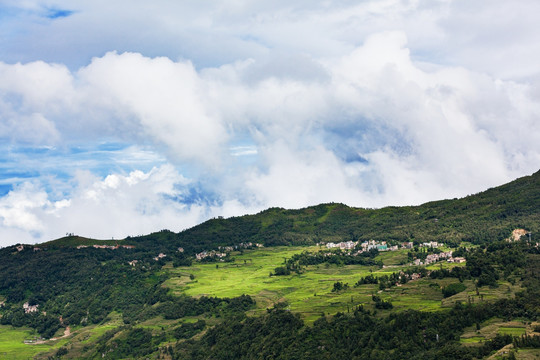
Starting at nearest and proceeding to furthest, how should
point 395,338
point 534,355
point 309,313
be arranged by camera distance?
1. point 534,355
2. point 395,338
3. point 309,313

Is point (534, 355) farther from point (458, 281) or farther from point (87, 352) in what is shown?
point (87, 352)

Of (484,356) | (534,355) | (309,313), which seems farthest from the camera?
(309,313)

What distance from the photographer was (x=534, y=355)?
261 ft

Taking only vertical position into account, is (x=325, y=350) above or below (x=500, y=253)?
below

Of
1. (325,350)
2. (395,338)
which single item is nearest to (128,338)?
(325,350)

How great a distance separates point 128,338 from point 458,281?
10882cm

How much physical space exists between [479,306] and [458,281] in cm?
3615

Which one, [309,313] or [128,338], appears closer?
[309,313]

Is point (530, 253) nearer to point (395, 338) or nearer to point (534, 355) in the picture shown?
point (395, 338)

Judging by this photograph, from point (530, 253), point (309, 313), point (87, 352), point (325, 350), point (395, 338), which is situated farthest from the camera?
point (87, 352)

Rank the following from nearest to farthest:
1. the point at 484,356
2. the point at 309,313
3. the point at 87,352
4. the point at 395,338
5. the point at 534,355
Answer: the point at 534,355, the point at 484,356, the point at 395,338, the point at 309,313, the point at 87,352

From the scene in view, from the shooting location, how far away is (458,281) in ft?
488

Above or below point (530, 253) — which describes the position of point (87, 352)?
below

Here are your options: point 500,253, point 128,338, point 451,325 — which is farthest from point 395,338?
point 128,338
